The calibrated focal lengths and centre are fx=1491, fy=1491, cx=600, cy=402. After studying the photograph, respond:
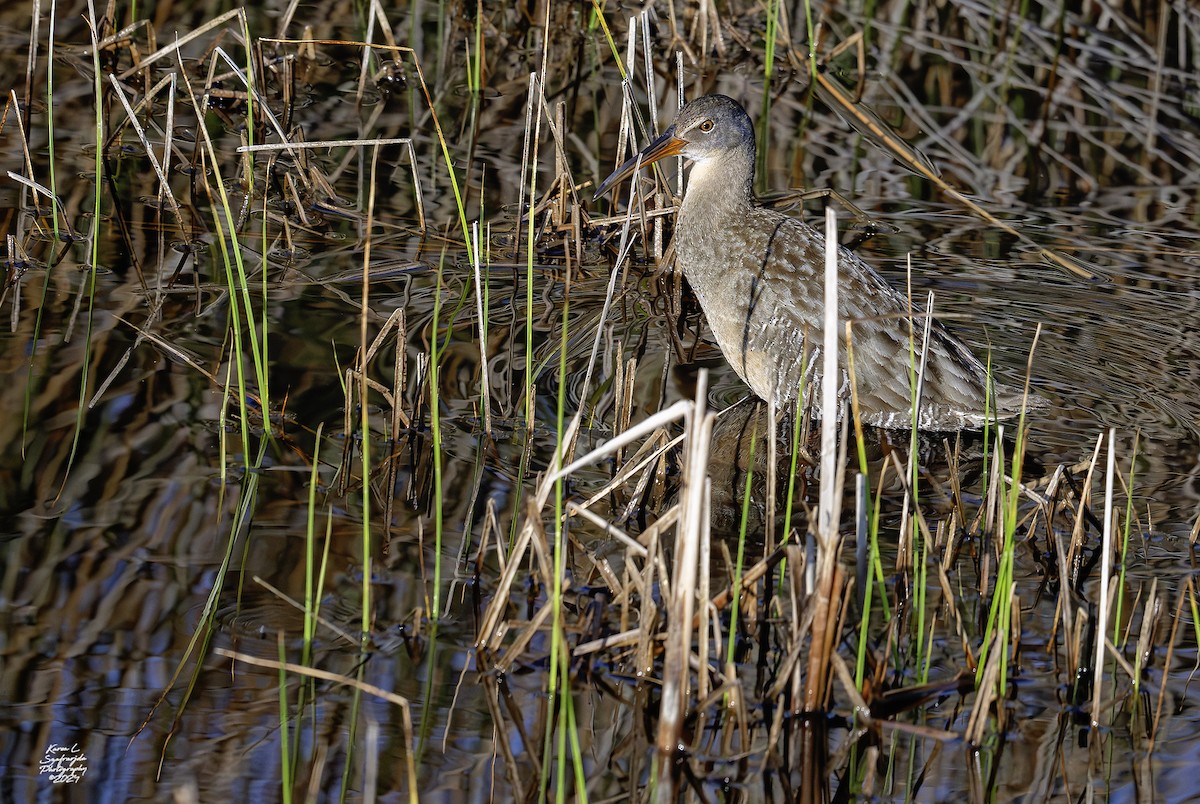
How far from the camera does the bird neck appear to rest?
6.05 m

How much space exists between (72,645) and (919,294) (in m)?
3.88

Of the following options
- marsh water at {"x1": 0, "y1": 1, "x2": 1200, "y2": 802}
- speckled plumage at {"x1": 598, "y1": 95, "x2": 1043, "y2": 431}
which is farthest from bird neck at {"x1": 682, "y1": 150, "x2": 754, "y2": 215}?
marsh water at {"x1": 0, "y1": 1, "x2": 1200, "y2": 802}

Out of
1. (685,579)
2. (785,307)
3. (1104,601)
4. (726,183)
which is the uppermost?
(726,183)

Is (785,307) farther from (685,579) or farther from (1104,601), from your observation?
(685,579)

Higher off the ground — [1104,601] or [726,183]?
[726,183]

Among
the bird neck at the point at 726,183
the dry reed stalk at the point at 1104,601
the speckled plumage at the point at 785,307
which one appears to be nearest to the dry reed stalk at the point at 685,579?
the dry reed stalk at the point at 1104,601

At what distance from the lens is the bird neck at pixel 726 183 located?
6.05 meters

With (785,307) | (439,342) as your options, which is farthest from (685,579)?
(439,342)

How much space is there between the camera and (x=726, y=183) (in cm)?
607

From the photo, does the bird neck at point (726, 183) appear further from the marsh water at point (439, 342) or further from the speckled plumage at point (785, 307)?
the marsh water at point (439, 342)

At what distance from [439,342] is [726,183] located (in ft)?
4.38

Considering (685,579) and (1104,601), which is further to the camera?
(1104,601)

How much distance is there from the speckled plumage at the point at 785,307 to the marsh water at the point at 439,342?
0.35 meters

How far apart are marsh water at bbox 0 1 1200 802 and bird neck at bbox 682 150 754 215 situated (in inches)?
23.7
